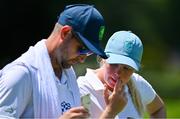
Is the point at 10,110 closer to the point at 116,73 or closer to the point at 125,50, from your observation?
the point at 116,73

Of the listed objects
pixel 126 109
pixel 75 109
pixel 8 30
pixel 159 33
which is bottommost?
pixel 159 33

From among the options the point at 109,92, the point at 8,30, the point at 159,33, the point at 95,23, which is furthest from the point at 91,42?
the point at 159,33

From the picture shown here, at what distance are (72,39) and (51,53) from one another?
15cm

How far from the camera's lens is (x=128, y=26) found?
1005 inches

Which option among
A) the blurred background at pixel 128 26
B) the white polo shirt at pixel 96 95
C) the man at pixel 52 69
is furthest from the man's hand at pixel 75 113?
the blurred background at pixel 128 26

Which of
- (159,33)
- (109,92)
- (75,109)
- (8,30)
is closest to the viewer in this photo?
(75,109)

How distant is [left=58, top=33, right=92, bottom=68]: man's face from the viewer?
4.10 m

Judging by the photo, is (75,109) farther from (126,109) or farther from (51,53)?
(126,109)

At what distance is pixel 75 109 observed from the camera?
4.03m

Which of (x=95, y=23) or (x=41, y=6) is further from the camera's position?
(x=41, y=6)

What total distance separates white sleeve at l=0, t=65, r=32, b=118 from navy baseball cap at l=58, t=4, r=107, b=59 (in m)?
0.36

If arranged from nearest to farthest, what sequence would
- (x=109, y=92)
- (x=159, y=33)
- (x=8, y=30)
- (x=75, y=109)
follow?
(x=75, y=109)
(x=109, y=92)
(x=8, y=30)
(x=159, y=33)

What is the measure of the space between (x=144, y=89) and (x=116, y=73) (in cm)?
58

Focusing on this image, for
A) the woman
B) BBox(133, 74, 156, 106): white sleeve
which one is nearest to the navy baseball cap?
the woman
